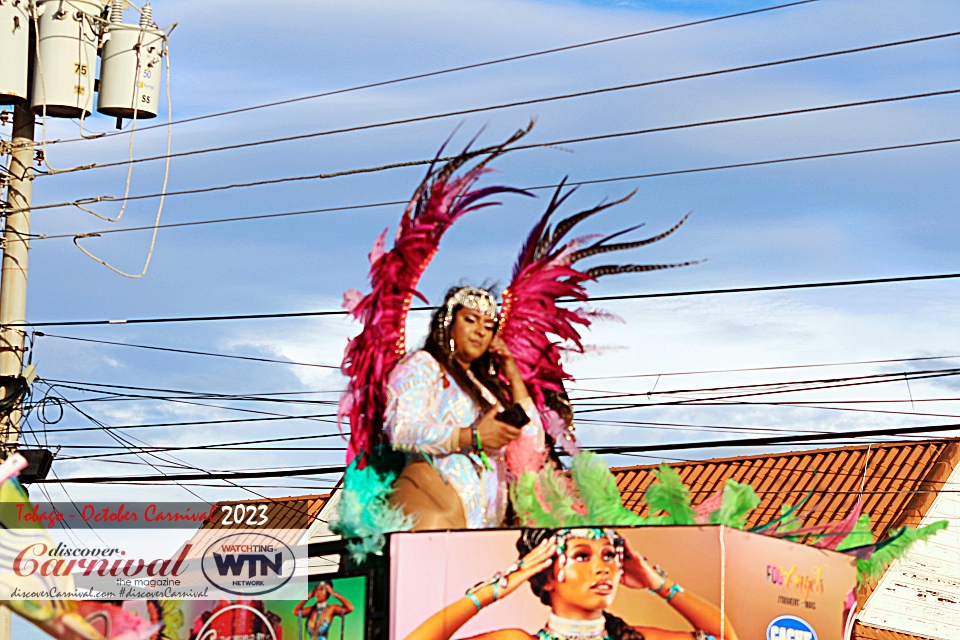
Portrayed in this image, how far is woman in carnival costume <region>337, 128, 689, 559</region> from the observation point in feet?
30.4

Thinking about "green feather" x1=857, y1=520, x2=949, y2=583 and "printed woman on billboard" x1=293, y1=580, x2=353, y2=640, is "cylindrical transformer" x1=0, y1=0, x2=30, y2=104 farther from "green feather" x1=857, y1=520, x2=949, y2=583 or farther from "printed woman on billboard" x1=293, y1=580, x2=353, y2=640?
"green feather" x1=857, y1=520, x2=949, y2=583

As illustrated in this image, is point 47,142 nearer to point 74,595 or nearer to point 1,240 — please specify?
point 1,240

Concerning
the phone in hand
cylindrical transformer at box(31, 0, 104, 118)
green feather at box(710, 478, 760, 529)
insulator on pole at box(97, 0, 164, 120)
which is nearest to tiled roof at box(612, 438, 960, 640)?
insulator on pole at box(97, 0, 164, 120)

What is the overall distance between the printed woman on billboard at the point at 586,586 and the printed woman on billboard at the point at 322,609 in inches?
52.0

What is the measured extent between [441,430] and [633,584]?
204 centimetres

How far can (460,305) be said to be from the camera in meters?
9.64

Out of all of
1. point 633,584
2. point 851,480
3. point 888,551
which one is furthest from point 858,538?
point 851,480

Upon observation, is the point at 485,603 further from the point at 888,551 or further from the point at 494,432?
the point at 888,551

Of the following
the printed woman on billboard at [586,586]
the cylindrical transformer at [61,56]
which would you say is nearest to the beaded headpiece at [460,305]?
the printed woman on billboard at [586,586]

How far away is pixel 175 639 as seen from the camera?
10406 mm

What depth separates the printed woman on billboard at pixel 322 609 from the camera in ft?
29.7

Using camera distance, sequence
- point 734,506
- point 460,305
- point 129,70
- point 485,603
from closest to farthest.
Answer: point 485,603
point 734,506
point 460,305
point 129,70

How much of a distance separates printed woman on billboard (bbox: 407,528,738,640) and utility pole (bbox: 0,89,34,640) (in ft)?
32.5

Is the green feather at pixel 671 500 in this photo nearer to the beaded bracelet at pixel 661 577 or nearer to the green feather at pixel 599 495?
the green feather at pixel 599 495
